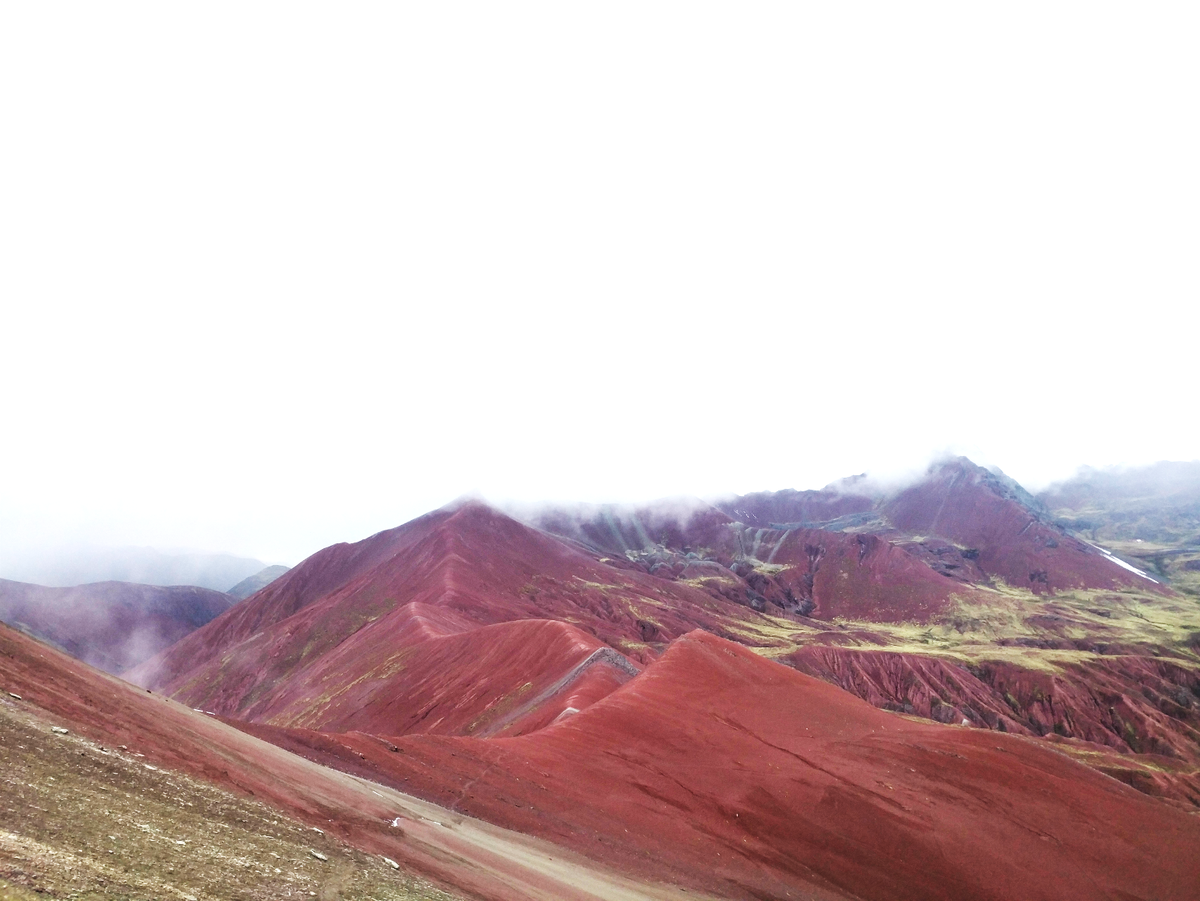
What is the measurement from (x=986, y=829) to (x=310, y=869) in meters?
30.7

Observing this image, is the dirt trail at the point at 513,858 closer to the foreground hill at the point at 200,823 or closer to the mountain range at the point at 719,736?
the foreground hill at the point at 200,823

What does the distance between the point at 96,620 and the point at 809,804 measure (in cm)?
21912

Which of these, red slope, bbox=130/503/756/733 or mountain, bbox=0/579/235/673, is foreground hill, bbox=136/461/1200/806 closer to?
red slope, bbox=130/503/756/733

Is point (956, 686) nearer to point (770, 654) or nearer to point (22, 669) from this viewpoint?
point (770, 654)

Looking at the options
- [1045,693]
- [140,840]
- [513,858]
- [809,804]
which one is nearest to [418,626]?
[809,804]

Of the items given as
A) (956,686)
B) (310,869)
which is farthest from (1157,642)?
(310,869)

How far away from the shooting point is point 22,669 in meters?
17.4

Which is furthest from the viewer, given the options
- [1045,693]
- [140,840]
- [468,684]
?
[1045,693]

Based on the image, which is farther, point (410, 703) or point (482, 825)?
point (410, 703)

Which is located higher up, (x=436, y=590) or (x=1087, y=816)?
(x=436, y=590)

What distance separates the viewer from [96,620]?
18162 centimetres

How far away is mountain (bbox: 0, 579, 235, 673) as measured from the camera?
16375 cm

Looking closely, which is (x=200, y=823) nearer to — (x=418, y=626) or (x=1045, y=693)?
(x=418, y=626)

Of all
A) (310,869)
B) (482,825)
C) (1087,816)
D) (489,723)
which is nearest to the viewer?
(310,869)
